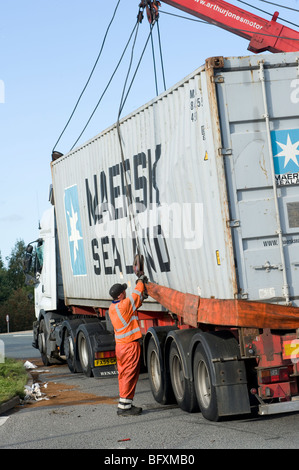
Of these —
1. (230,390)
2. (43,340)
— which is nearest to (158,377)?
(230,390)

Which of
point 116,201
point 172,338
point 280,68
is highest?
point 280,68

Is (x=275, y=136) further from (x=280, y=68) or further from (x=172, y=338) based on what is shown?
(x=172, y=338)

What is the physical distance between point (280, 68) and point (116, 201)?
187 inches

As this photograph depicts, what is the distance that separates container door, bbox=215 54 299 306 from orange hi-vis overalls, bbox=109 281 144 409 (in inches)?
93.8

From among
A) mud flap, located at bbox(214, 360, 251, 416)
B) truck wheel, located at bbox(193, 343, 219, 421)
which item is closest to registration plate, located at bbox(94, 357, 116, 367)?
truck wheel, located at bbox(193, 343, 219, 421)

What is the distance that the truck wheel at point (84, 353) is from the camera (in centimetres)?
1468

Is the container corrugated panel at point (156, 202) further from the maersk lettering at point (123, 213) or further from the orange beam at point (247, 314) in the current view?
the orange beam at point (247, 314)

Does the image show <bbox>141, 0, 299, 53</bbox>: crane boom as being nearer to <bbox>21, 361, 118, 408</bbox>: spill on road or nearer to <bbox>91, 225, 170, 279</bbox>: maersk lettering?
<bbox>91, 225, 170, 279</bbox>: maersk lettering

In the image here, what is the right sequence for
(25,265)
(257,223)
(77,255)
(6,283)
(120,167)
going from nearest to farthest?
(257,223)
(120,167)
(77,255)
(25,265)
(6,283)

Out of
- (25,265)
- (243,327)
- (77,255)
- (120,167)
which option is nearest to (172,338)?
(243,327)

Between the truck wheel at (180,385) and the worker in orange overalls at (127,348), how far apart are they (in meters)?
0.47

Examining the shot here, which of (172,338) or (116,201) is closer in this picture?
(172,338)

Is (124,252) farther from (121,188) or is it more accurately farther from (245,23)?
(245,23)
